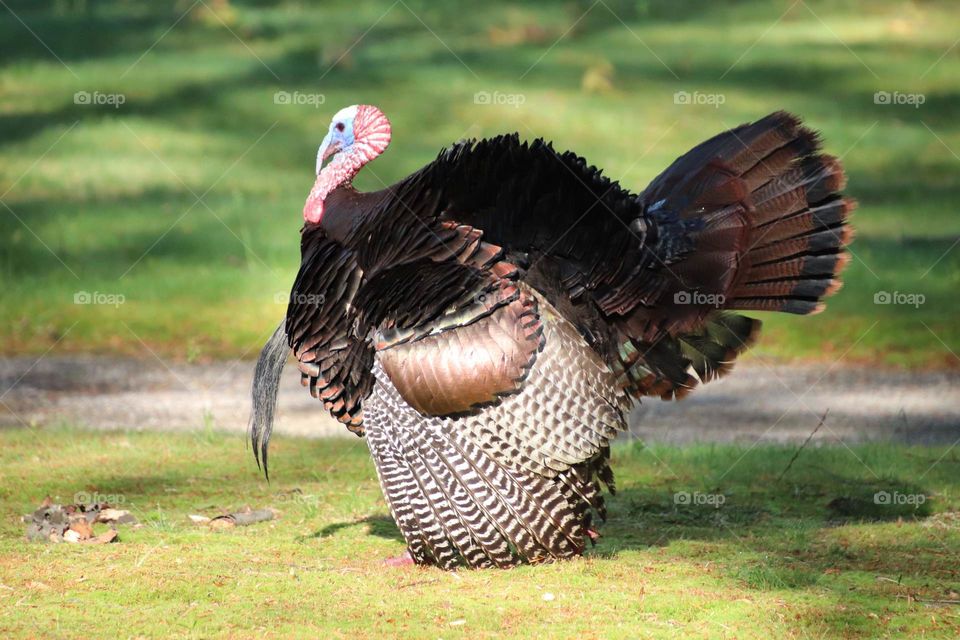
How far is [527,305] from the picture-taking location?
575 centimetres

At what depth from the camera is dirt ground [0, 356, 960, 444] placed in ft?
28.9

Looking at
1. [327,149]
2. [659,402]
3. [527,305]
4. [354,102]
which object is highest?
[354,102]

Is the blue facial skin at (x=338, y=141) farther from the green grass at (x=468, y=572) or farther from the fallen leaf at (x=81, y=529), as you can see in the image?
the fallen leaf at (x=81, y=529)

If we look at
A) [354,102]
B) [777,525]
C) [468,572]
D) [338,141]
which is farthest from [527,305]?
[354,102]

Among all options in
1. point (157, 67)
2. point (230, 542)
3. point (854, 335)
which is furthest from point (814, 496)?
point (157, 67)

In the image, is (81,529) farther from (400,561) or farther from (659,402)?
(659,402)

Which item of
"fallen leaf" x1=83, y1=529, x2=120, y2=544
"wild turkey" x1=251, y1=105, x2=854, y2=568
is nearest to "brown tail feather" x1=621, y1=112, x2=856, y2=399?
"wild turkey" x1=251, y1=105, x2=854, y2=568

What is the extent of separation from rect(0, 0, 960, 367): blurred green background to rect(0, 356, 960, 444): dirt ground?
46 cm

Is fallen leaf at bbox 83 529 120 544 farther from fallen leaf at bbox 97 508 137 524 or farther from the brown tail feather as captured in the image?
the brown tail feather

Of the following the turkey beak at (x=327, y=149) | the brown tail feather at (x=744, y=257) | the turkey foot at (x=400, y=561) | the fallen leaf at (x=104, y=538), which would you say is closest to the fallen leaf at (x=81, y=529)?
the fallen leaf at (x=104, y=538)

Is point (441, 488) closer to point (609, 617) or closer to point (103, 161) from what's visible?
point (609, 617)

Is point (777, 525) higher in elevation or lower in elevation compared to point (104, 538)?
higher

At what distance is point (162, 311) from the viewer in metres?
11.2

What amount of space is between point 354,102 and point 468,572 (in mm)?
9318
